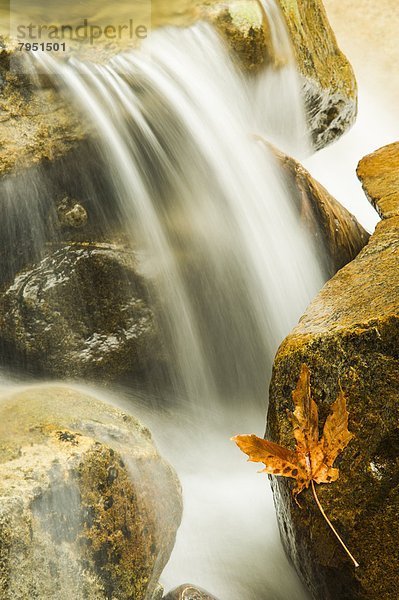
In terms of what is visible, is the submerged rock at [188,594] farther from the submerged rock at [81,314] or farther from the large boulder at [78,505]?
the submerged rock at [81,314]

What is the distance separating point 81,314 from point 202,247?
2.93 ft

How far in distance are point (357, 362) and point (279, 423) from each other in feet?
1.33

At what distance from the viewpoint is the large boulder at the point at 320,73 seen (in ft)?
18.3

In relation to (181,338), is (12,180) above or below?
above

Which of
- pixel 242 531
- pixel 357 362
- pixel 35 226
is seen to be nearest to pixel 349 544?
pixel 357 362

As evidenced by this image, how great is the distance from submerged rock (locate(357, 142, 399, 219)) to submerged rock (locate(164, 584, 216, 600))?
2.06 metres

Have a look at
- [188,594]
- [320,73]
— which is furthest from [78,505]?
[320,73]

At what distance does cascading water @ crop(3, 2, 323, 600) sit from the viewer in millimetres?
3729

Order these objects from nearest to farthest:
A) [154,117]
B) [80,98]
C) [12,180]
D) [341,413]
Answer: [341,413] < [12,180] < [80,98] < [154,117]

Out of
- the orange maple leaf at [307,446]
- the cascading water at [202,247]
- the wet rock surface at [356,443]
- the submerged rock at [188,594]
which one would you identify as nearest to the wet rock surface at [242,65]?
the cascading water at [202,247]

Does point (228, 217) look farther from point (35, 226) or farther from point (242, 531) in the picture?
point (242, 531)

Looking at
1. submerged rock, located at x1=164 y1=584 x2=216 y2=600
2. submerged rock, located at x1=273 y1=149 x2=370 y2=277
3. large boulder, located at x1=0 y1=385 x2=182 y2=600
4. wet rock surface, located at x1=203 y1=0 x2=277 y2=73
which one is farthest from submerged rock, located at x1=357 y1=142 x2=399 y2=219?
submerged rock, located at x1=164 y1=584 x2=216 y2=600

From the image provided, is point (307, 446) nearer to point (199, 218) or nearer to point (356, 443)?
point (356, 443)

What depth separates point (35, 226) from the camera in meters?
3.51
